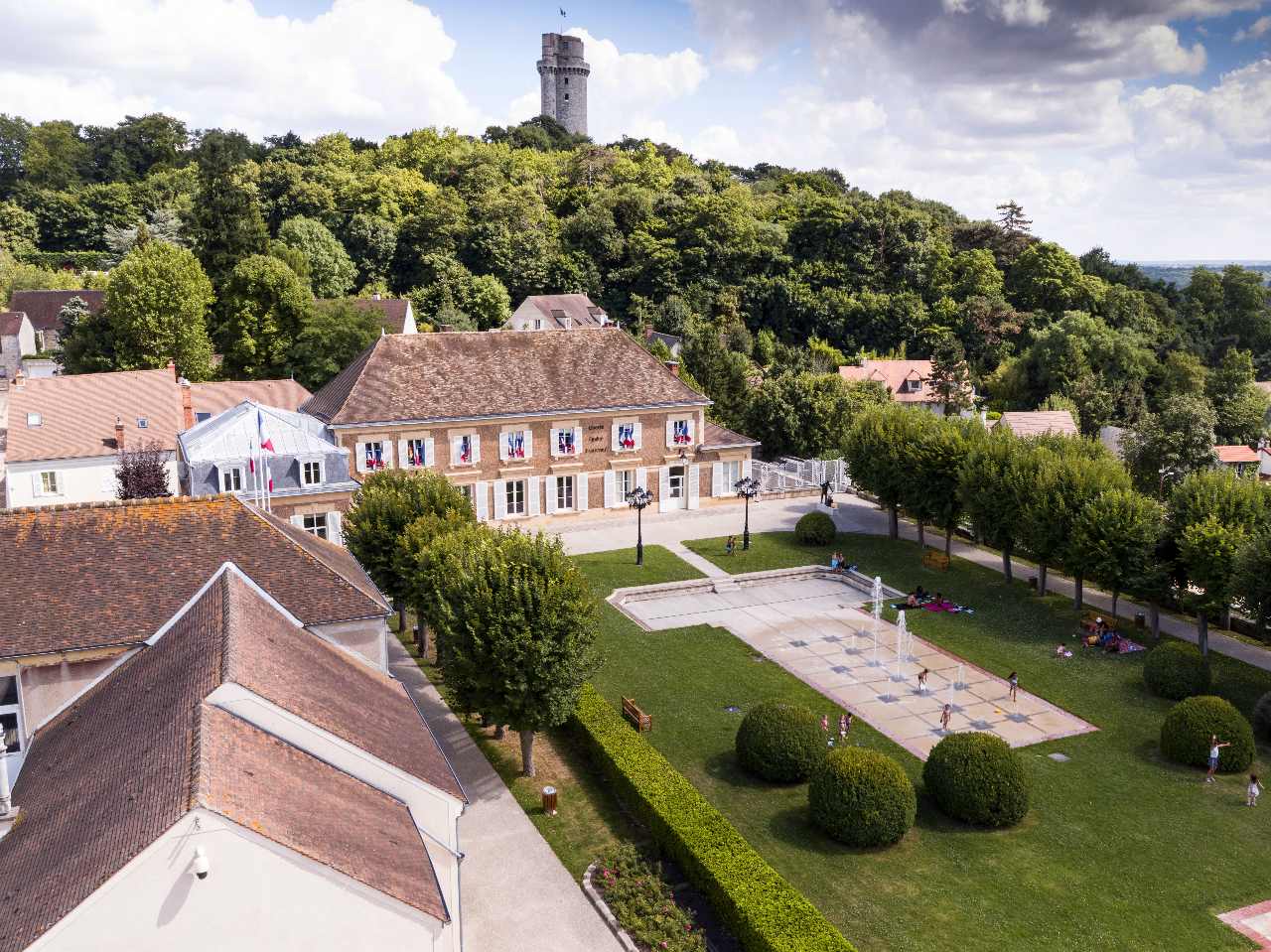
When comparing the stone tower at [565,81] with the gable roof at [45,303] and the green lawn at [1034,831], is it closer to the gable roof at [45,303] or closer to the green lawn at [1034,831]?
the gable roof at [45,303]

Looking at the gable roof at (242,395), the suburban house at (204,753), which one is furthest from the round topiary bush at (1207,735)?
the gable roof at (242,395)

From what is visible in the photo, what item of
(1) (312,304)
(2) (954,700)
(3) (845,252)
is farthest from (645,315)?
(2) (954,700)

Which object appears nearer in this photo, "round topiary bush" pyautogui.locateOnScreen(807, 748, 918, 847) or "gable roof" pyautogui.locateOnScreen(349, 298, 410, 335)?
"round topiary bush" pyautogui.locateOnScreen(807, 748, 918, 847)

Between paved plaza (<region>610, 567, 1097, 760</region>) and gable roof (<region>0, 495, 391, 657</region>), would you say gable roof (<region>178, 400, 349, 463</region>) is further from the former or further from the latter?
gable roof (<region>0, 495, 391, 657</region>)

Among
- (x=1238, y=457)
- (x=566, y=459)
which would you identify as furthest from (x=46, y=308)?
(x=1238, y=457)

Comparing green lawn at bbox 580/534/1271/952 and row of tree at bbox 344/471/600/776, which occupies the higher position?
row of tree at bbox 344/471/600/776

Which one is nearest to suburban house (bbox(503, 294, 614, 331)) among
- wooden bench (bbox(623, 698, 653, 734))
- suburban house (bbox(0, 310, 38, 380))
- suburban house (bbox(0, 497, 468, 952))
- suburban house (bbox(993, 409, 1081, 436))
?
suburban house (bbox(993, 409, 1081, 436))

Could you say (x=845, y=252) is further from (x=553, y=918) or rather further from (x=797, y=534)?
(x=553, y=918)
